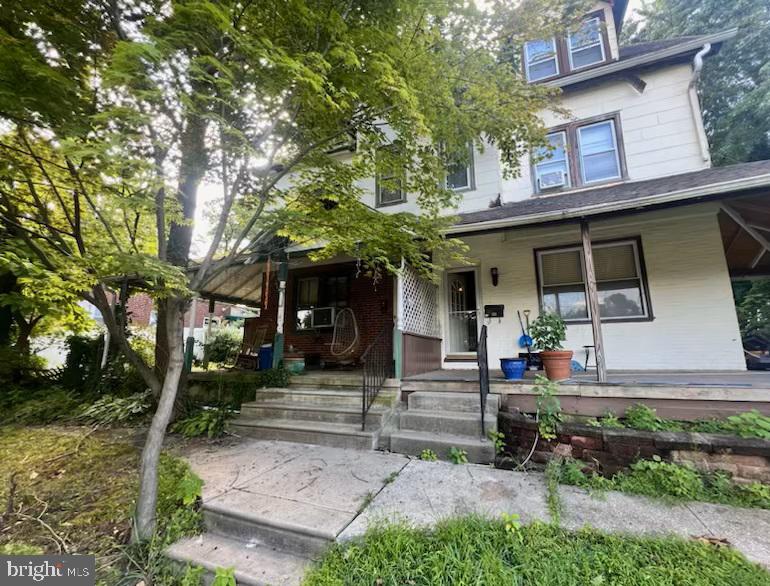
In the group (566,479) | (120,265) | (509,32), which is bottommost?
(566,479)

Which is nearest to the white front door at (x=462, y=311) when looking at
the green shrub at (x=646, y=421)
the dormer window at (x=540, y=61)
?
the green shrub at (x=646, y=421)

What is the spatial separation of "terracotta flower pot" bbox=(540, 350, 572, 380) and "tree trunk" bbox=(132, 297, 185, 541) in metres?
Result: 4.50

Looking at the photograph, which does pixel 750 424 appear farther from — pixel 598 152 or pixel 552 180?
pixel 598 152

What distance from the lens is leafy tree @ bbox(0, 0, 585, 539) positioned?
9.46 feet

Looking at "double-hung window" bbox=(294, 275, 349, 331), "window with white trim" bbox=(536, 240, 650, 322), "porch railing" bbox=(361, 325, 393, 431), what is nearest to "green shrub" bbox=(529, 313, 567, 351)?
"window with white trim" bbox=(536, 240, 650, 322)

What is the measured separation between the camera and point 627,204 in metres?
4.48

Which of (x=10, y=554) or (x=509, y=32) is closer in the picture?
(x=10, y=554)

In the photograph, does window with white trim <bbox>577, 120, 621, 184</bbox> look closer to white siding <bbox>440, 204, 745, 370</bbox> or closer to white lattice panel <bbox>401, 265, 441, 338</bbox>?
white siding <bbox>440, 204, 745, 370</bbox>

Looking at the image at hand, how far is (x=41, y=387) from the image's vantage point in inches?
313

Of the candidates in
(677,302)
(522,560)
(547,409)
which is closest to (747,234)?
(677,302)

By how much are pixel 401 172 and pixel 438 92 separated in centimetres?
119

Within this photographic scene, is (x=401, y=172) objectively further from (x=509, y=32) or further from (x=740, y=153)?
(x=740, y=153)

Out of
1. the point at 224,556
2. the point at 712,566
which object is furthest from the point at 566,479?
the point at 224,556

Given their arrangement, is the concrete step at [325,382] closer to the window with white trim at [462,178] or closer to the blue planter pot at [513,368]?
the blue planter pot at [513,368]
